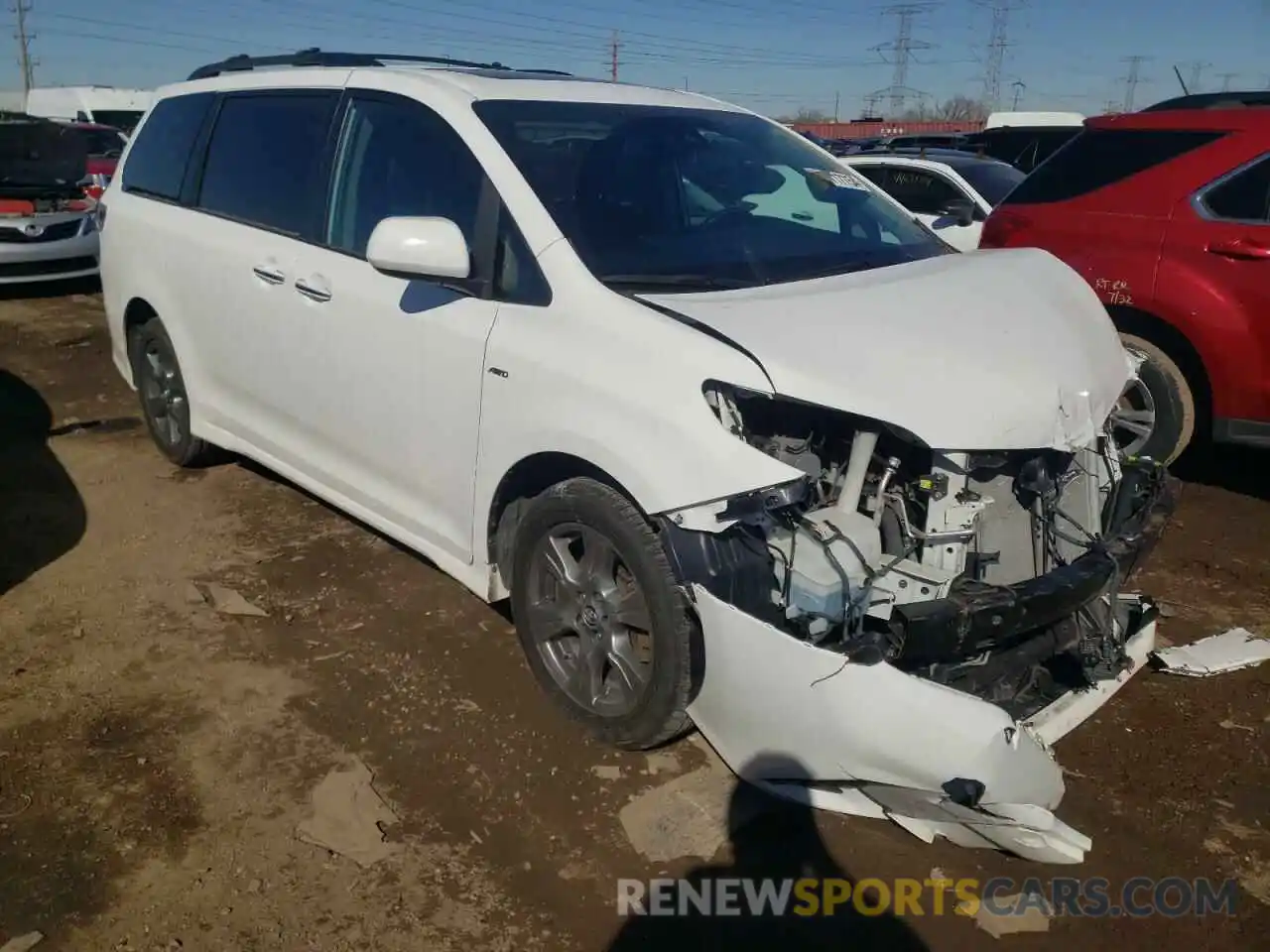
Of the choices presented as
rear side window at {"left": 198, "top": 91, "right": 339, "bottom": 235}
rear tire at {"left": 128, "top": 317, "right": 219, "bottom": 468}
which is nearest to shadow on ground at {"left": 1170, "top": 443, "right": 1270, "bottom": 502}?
rear side window at {"left": 198, "top": 91, "right": 339, "bottom": 235}

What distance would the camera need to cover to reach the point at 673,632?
2.77 m

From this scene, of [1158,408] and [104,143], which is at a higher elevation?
[104,143]

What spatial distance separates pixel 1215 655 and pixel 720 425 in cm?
221

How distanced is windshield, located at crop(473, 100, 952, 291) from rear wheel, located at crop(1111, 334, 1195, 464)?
5.91ft

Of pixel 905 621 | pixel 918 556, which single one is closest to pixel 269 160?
pixel 918 556

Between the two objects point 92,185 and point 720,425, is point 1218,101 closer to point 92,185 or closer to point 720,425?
point 720,425

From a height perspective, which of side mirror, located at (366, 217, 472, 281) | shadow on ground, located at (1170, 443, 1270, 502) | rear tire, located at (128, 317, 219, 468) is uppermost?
side mirror, located at (366, 217, 472, 281)

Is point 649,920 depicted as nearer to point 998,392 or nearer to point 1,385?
point 998,392

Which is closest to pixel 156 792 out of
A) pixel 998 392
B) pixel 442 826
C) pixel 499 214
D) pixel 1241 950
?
pixel 442 826

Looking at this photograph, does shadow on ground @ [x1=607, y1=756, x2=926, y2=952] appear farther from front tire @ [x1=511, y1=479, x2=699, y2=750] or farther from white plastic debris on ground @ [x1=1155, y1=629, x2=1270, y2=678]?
white plastic debris on ground @ [x1=1155, y1=629, x2=1270, y2=678]

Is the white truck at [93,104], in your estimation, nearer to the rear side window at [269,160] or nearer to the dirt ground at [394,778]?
the rear side window at [269,160]

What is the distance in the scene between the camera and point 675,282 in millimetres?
3117

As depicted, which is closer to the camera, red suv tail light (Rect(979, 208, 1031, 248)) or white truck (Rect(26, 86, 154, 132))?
red suv tail light (Rect(979, 208, 1031, 248))

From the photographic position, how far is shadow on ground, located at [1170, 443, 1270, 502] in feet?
18.1
